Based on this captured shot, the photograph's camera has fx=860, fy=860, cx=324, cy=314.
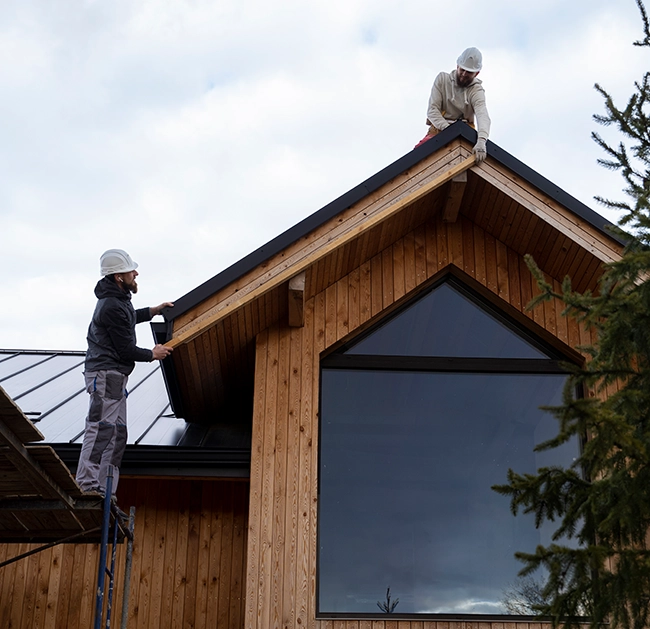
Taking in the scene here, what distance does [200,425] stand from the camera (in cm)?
847

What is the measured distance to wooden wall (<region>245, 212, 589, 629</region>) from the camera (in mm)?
6711

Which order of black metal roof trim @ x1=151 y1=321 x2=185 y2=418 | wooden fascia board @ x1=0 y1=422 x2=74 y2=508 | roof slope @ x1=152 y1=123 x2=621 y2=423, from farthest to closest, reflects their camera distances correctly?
roof slope @ x1=152 y1=123 x2=621 y2=423 → black metal roof trim @ x1=151 y1=321 x2=185 y2=418 → wooden fascia board @ x1=0 y1=422 x2=74 y2=508

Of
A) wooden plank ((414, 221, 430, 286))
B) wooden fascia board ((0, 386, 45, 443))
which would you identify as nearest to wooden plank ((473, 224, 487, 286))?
wooden plank ((414, 221, 430, 286))

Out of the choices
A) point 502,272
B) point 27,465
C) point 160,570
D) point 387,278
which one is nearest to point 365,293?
point 387,278

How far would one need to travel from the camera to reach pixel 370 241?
7.78 meters

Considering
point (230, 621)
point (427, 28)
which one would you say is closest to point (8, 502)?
point (230, 621)

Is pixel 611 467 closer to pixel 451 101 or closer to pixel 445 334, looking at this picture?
pixel 445 334

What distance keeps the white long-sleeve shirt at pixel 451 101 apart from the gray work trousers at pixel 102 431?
393 cm

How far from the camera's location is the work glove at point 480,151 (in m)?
7.62

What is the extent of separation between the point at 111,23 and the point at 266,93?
26.1 ft

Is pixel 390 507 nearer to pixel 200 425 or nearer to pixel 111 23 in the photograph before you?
pixel 200 425

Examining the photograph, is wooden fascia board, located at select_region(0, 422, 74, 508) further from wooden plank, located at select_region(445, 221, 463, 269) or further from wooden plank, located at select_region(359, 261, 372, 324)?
wooden plank, located at select_region(445, 221, 463, 269)

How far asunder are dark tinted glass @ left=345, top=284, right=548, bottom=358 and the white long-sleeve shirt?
5.55 ft

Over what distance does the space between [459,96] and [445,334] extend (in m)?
2.29
